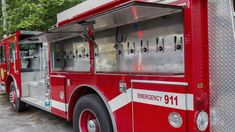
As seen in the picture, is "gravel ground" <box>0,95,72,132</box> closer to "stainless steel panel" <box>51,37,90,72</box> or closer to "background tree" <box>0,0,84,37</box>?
"stainless steel panel" <box>51,37,90,72</box>

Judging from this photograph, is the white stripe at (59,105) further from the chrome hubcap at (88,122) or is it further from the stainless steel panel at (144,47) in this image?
the stainless steel panel at (144,47)

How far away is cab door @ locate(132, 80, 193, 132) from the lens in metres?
2.75

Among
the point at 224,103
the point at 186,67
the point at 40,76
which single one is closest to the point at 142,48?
the point at 186,67

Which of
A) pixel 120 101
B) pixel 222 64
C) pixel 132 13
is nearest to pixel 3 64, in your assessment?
pixel 120 101

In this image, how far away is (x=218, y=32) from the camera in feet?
9.14

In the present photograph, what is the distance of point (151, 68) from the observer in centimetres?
343

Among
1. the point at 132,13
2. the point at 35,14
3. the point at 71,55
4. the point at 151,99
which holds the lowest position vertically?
the point at 151,99

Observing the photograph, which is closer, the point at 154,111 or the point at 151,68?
the point at 154,111

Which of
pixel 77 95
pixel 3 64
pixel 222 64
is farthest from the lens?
pixel 3 64

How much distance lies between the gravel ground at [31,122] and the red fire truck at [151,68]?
1139mm

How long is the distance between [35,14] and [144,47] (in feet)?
23.3

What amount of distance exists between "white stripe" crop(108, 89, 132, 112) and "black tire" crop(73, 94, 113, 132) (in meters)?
0.24

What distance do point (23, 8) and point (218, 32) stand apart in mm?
8357

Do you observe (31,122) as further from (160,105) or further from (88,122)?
(160,105)
